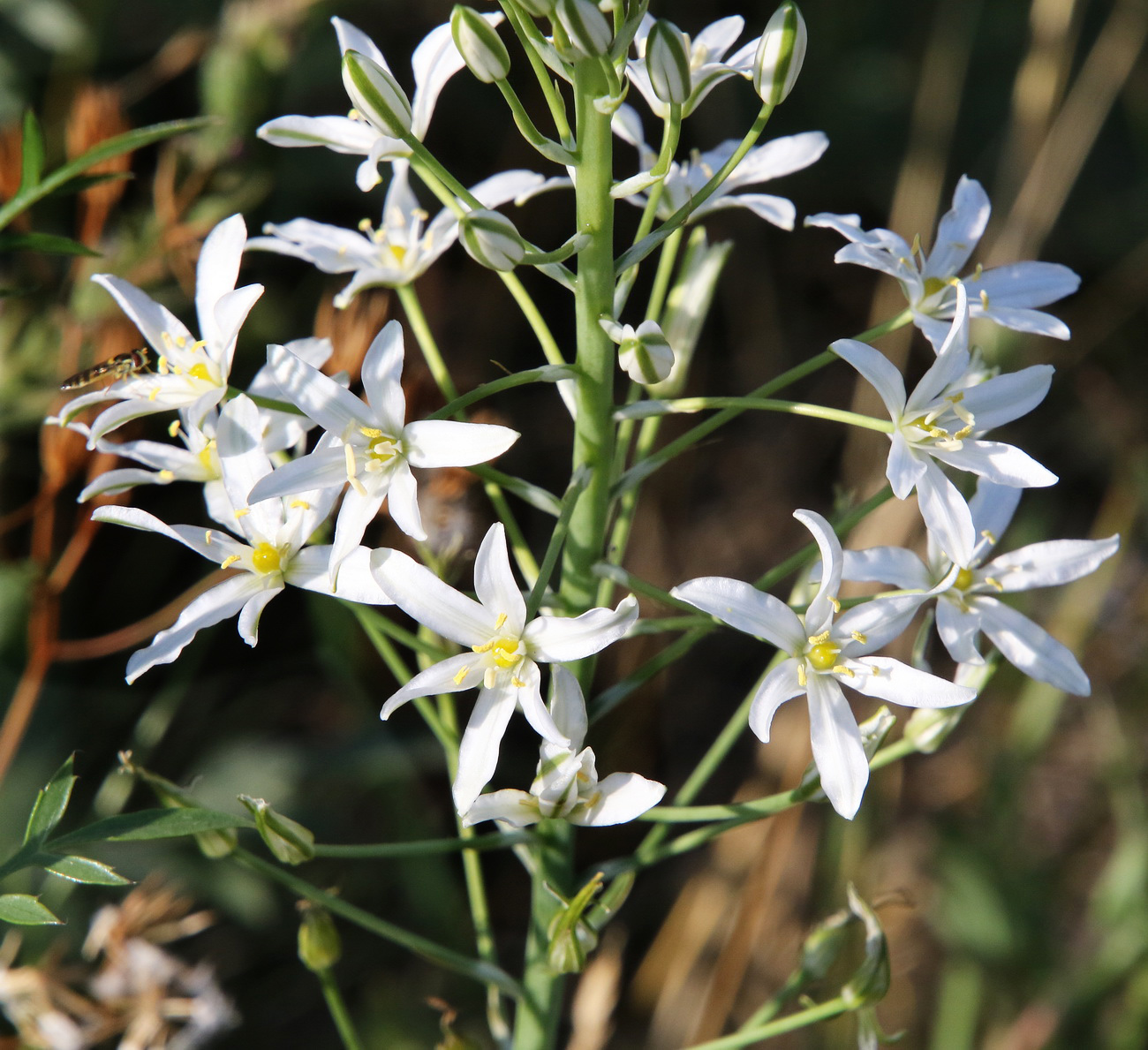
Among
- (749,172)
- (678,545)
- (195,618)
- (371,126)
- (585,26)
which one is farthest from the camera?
(678,545)

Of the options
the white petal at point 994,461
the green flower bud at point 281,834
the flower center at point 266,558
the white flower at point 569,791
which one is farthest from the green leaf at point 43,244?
the white petal at point 994,461

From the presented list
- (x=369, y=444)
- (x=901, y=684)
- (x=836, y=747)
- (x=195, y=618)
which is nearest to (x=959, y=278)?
(x=901, y=684)

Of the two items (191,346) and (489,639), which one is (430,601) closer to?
(489,639)

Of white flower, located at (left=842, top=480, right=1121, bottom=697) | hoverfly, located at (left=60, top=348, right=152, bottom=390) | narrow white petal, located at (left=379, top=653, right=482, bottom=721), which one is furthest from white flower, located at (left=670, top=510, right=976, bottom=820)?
hoverfly, located at (left=60, top=348, right=152, bottom=390)

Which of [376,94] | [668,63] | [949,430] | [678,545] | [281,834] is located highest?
[668,63]

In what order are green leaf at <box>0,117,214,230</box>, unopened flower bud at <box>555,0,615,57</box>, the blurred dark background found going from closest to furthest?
unopened flower bud at <box>555,0,615,57</box> → green leaf at <box>0,117,214,230</box> → the blurred dark background

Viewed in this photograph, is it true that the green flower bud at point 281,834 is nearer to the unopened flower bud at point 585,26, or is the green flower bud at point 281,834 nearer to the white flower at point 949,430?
the white flower at point 949,430

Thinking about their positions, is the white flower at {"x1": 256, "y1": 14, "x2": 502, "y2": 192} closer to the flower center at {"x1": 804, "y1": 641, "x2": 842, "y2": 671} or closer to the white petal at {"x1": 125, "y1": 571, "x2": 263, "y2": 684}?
the white petal at {"x1": 125, "y1": 571, "x2": 263, "y2": 684}

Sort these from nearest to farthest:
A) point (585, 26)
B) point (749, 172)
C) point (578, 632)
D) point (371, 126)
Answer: point (585, 26) → point (578, 632) → point (371, 126) → point (749, 172)
